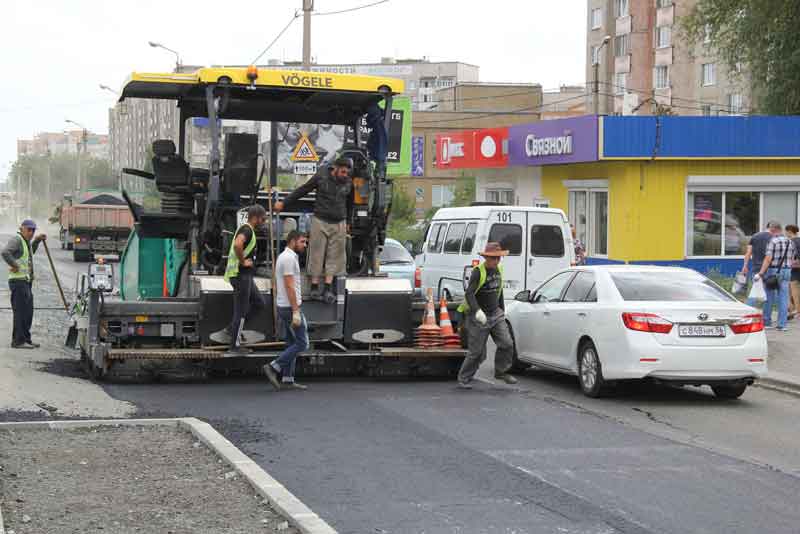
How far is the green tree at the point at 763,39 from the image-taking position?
31.7 metres

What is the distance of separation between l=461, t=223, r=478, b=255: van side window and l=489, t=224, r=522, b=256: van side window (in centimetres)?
36

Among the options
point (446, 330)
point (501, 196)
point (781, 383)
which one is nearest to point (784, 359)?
point (781, 383)

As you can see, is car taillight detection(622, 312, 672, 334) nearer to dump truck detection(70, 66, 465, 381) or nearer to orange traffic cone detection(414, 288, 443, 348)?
dump truck detection(70, 66, 465, 381)

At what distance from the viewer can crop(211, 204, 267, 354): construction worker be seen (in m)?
12.8

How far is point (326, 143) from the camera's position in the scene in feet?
46.1

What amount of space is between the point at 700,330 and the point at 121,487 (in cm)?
685

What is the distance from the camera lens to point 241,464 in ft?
27.3

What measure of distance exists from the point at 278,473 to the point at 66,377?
19.0 ft

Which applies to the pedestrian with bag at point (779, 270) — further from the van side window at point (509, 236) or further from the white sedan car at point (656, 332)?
the white sedan car at point (656, 332)

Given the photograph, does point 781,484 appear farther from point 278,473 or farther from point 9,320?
point 9,320

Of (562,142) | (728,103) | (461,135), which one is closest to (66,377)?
(562,142)

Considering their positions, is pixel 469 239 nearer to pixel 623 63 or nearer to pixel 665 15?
pixel 665 15

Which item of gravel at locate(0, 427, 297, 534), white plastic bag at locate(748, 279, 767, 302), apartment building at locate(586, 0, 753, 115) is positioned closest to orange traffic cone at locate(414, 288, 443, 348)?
gravel at locate(0, 427, 297, 534)

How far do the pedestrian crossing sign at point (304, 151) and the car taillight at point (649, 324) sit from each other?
12.5 ft
